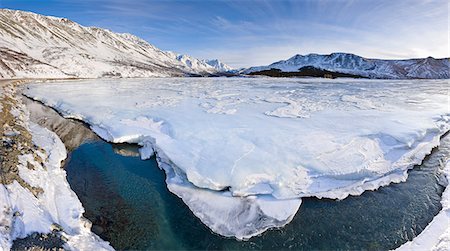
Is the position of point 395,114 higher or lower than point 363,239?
higher

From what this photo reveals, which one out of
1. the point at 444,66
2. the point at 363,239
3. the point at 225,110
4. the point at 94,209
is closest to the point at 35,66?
the point at 225,110

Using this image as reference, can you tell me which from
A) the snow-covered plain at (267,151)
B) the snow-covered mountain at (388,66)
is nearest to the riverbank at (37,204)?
the snow-covered plain at (267,151)

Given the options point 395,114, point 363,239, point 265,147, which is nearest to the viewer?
point 363,239

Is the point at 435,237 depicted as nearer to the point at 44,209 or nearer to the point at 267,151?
the point at 267,151

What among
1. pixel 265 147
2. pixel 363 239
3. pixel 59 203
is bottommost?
pixel 363 239

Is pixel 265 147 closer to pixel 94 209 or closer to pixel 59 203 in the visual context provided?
pixel 94 209

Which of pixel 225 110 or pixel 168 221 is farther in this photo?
pixel 225 110

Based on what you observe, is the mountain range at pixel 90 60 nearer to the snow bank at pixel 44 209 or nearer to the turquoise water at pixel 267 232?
Result: the snow bank at pixel 44 209
